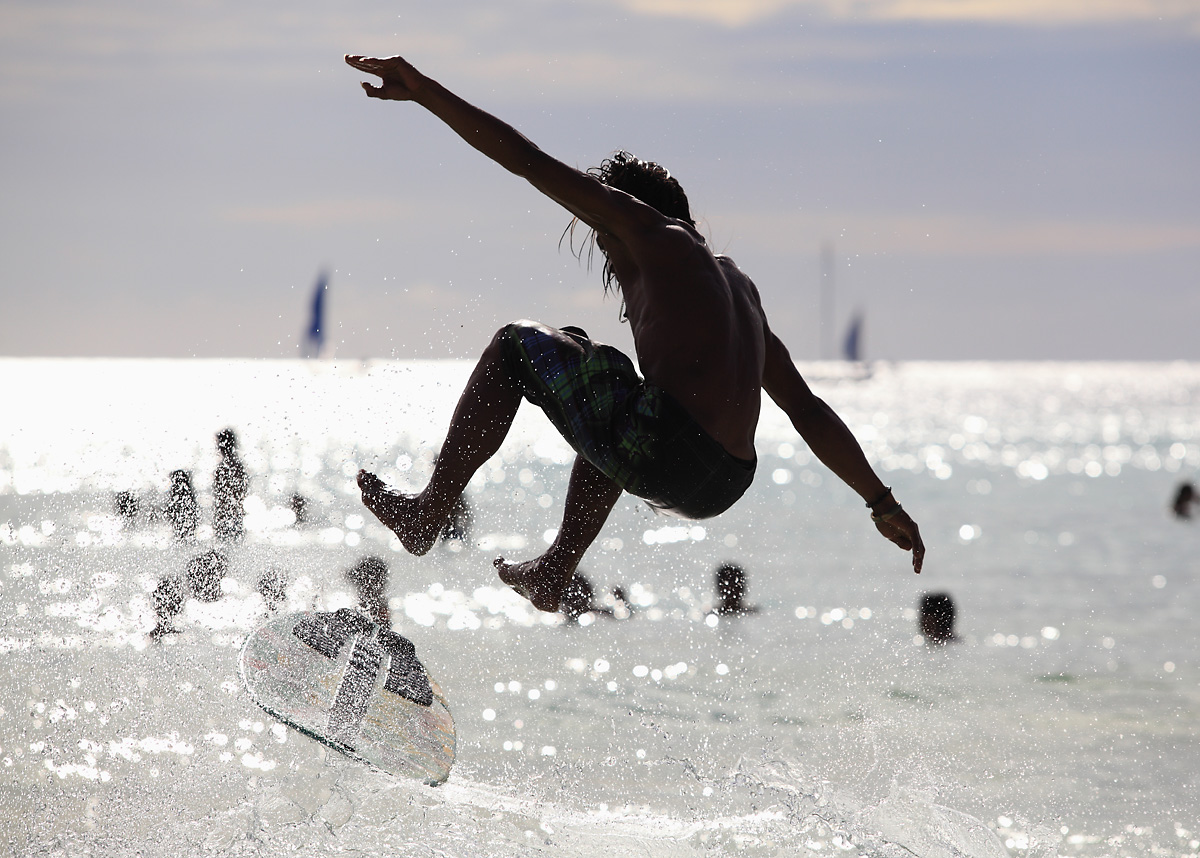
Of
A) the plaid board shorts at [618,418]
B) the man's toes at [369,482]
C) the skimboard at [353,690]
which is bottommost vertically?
the skimboard at [353,690]

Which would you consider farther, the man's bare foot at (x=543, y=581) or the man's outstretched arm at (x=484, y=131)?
the man's bare foot at (x=543, y=581)

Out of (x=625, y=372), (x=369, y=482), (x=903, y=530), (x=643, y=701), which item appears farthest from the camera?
(x=643, y=701)

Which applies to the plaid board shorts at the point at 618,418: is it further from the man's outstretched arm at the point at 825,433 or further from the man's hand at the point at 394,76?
the man's hand at the point at 394,76

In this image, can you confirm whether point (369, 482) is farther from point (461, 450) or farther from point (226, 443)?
point (226, 443)

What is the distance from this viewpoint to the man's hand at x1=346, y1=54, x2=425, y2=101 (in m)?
4.57

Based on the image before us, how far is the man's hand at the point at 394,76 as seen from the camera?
15.0 feet

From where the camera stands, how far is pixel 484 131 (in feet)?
15.0

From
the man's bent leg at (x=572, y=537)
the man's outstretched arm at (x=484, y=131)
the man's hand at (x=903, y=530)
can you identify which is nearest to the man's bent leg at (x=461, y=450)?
the man's bent leg at (x=572, y=537)

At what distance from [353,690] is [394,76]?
302 cm

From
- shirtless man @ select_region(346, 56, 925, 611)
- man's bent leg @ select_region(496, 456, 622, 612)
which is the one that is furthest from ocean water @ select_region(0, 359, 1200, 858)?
man's bent leg @ select_region(496, 456, 622, 612)

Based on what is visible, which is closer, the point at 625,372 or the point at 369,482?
the point at 625,372

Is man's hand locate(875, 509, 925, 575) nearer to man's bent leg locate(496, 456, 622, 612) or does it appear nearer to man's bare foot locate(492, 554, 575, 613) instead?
man's bent leg locate(496, 456, 622, 612)

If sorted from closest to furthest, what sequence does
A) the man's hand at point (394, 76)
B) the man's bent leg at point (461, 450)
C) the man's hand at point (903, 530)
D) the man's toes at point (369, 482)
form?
the man's hand at point (394, 76)
the man's bent leg at point (461, 450)
the man's toes at point (369, 482)
the man's hand at point (903, 530)

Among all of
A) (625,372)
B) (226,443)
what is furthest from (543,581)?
(226,443)
